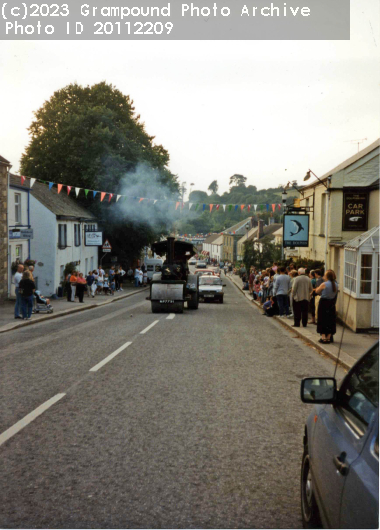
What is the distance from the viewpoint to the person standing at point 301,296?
15.6 m

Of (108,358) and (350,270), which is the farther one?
(350,270)

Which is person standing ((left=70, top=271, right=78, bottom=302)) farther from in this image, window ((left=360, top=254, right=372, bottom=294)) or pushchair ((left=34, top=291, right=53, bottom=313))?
window ((left=360, top=254, right=372, bottom=294))

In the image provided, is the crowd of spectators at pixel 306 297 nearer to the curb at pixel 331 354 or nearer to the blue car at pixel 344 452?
the curb at pixel 331 354

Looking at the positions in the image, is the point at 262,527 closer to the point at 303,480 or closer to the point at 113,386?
the point at 303,480

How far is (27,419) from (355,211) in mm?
18136

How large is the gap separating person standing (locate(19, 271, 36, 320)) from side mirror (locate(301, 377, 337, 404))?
15003mm

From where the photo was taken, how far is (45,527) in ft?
12.6

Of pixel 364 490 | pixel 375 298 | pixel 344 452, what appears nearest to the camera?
pixel 364 490

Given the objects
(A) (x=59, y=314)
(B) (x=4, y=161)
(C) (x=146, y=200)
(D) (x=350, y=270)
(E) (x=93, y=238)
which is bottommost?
(A) (x=59, y=314)

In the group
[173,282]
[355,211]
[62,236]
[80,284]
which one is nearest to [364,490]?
[173,282]

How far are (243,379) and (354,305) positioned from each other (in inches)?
313

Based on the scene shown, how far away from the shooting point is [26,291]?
18.0 metres

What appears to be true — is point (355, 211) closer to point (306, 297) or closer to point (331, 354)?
point (306, 297)

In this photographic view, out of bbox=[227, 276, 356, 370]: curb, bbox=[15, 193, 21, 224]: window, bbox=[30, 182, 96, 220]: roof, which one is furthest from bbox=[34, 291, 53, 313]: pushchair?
bbox=[30, 182, 96, 220]: roof
